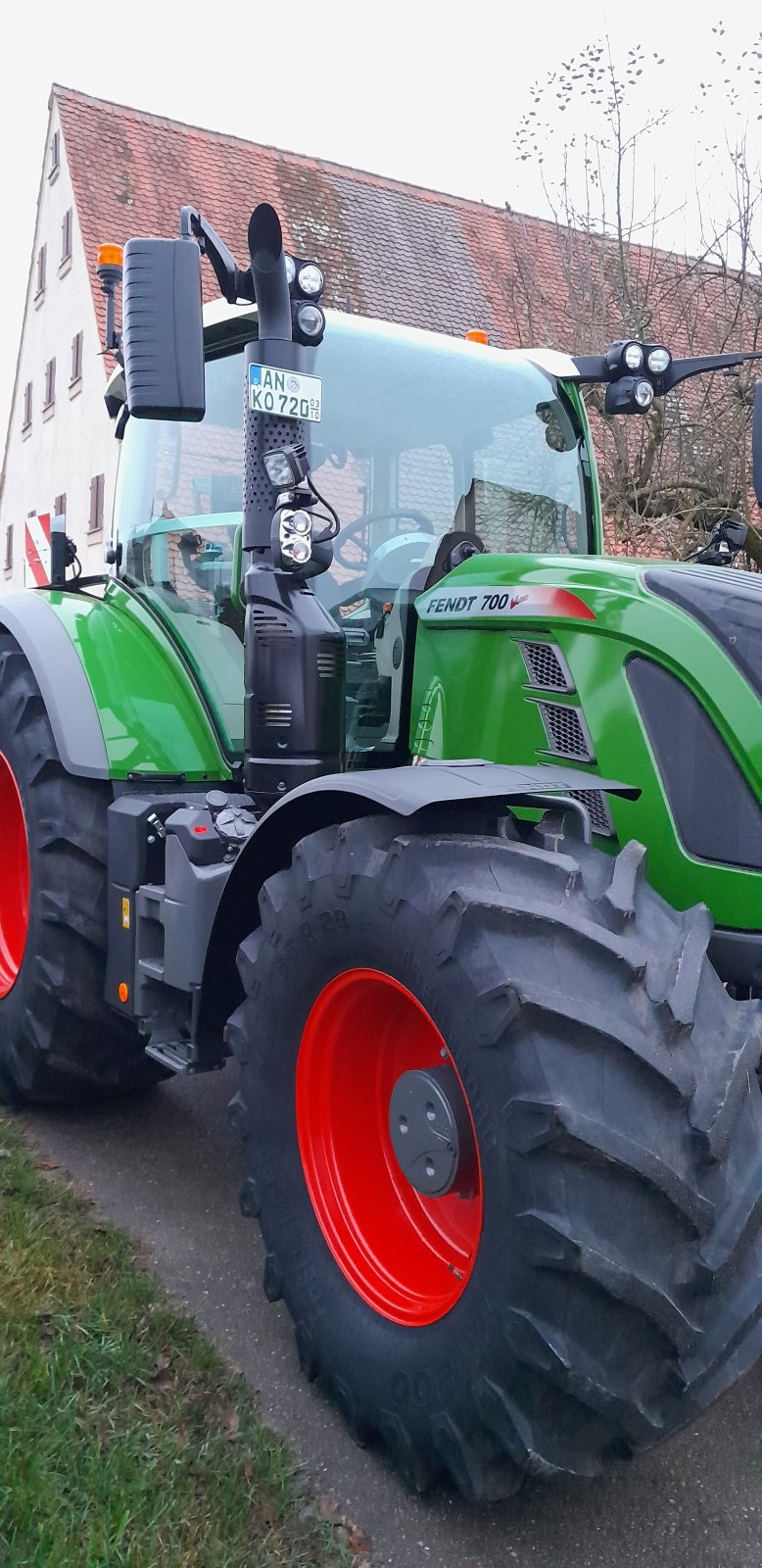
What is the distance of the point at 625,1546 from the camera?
2201 millimetres

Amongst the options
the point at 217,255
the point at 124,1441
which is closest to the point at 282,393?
the point at 217,255

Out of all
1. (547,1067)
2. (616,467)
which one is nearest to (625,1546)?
(547,1067)

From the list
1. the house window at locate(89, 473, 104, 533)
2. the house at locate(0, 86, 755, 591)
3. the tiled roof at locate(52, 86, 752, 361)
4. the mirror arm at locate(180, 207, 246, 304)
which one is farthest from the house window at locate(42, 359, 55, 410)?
the mirror arm at locate(180, 207, 246, 304)

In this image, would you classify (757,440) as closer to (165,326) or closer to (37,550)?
(165,326)

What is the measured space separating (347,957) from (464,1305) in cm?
65

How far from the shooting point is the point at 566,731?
270 centimetres

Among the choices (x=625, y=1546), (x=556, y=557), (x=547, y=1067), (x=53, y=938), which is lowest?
(x=625, y=1546)

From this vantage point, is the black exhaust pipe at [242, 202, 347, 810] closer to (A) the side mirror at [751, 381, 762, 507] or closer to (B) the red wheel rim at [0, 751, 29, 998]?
(A) the side mirror at [751, 381, 762, 507]

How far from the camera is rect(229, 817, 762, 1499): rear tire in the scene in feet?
6.32

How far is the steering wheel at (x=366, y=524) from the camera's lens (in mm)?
3344

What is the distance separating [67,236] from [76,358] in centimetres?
188

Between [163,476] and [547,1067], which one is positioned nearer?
[547,1067]

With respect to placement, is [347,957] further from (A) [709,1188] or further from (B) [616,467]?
(B) [616,467]

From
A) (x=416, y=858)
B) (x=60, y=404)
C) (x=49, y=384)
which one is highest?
(x=49, y=384)
